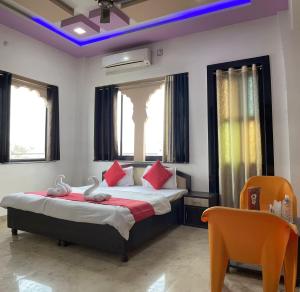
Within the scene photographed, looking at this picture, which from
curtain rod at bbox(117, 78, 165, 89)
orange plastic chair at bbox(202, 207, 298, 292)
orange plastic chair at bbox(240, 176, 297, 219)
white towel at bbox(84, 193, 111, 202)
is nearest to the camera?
orange plastic chair at bbox(202, 207, 298, 292)

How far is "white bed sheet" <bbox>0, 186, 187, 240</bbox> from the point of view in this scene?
8.28 ft

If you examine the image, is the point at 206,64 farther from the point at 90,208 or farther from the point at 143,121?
the point at 90,208

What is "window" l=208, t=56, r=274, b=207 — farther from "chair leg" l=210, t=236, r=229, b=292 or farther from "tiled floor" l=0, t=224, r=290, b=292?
"chair leg" l=210, t=236, r=229, b=292

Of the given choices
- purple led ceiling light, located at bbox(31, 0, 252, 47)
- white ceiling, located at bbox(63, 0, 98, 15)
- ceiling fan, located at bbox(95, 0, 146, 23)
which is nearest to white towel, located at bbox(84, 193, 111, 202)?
ceiling fan, located at bbox(95, 0, 146, 23)

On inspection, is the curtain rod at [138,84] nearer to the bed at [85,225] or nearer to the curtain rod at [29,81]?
the curtain rod at [29,81]

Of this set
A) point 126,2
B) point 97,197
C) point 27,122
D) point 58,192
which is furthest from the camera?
→ point 27,122

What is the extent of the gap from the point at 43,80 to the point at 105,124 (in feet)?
4.55

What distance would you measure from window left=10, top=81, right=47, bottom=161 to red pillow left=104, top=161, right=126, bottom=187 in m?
1.34

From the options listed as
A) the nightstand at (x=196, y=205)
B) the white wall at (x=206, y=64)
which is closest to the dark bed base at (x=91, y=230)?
the nightstand at (x=196, y=205)

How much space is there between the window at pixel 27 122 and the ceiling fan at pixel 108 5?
2.08 m

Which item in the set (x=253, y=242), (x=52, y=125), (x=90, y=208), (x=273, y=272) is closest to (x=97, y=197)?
(x=90, y=208)

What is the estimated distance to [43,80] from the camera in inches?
186

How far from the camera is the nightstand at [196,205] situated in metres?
3.75

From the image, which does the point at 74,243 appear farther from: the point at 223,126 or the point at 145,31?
the point at 145,31
